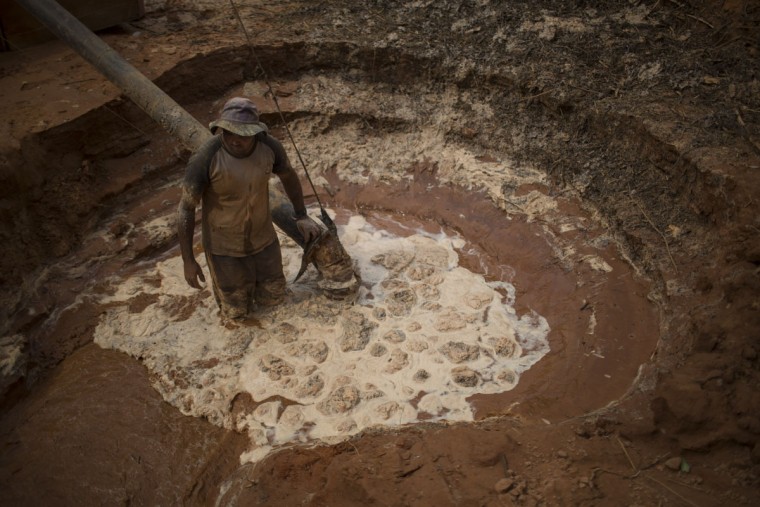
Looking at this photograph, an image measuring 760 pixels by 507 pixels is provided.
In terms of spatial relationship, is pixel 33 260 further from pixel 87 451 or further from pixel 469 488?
pixel 469 488

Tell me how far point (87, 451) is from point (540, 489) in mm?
2931

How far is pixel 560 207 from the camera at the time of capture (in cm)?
549

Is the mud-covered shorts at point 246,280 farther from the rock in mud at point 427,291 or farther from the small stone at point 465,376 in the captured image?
the small stone at point 465,376

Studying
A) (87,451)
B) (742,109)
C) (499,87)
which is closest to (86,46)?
(87,451)

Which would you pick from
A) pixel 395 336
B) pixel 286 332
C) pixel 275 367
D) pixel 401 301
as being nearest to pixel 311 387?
pixel 275 367

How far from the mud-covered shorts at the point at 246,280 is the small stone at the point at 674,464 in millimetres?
3053

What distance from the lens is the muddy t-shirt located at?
3.87m

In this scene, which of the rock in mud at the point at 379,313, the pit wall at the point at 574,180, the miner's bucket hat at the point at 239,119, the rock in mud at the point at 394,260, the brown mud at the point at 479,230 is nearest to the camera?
the brown mud at the point at 479,230

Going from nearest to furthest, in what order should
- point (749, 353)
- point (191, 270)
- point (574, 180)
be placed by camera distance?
point (749, 353) < point (191, 270) < point (574, 180)

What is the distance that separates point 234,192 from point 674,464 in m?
3.24

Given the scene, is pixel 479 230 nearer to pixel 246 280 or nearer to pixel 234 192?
pixel 246 280

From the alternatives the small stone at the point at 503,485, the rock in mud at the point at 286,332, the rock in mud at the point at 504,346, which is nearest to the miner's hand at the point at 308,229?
the rock in mud at the point at 286,332

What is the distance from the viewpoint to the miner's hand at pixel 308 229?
4.57m

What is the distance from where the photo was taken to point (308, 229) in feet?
15.0
